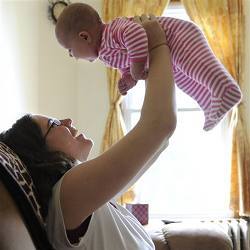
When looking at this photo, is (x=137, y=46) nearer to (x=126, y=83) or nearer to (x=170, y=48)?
(x=170, y=48)

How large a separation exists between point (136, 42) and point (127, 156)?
0.97 feet

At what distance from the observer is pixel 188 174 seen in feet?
12.7

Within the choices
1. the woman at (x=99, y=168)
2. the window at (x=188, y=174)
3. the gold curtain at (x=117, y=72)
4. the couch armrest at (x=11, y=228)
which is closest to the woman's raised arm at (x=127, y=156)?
the woman at (x=99, y=168)

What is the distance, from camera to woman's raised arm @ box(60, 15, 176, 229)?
92cm

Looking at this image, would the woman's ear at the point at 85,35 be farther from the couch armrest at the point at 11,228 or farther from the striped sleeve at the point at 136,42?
the couch armrest at the point at 11,228

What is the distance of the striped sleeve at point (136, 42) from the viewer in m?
1.03

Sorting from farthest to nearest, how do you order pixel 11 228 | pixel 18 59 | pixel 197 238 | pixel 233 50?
pixel 233 50 → pixel 18 59 → pixel 197 238 → pixel 11 228

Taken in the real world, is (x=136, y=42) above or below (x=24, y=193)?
above

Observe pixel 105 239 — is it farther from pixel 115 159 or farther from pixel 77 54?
pixel 77 54

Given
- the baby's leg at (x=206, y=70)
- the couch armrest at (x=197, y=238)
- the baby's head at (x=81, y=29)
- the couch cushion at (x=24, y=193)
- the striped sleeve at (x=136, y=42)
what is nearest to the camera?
the couch cushion at (x=24, y=193)

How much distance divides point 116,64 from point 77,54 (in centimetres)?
12

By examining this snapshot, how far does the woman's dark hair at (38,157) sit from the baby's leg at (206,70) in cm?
42

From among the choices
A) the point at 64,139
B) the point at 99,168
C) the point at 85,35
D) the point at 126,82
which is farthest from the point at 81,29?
the point at 99,168

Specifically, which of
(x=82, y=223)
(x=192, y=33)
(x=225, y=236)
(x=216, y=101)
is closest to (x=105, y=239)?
(x=82, y=223)
